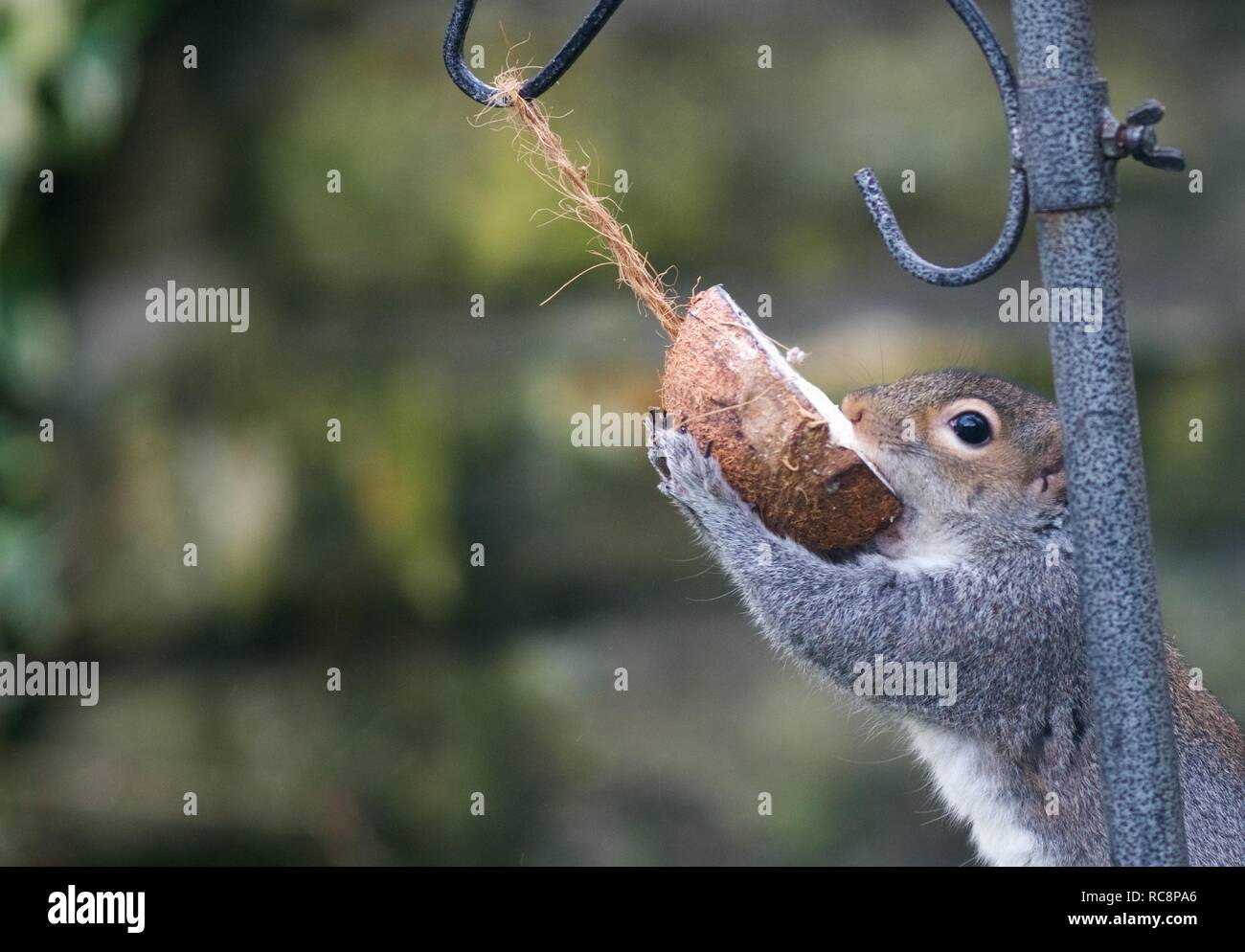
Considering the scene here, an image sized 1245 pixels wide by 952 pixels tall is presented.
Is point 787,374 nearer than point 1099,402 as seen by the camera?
No

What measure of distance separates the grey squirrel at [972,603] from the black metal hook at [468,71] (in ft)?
3.04

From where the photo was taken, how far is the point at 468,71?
1.84m

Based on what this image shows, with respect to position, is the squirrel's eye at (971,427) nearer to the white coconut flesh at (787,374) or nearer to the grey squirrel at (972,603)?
the grey squirrel at (972,603)

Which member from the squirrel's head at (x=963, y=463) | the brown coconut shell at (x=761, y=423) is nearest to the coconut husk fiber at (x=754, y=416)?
the brown coconut shell at (x=761, y=423)

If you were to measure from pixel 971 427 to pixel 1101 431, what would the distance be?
3.96 feet

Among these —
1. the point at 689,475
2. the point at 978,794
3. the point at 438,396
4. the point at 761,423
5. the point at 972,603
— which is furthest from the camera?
the point at 438,396

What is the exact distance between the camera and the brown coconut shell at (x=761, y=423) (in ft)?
7.25

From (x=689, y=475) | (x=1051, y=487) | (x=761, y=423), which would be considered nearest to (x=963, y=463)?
(x=1051, y=487)

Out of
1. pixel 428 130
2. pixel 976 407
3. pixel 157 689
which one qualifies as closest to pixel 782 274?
pixel 428 130

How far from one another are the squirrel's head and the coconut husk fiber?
1.40ft

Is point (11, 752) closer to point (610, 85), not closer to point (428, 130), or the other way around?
point (428, 130)

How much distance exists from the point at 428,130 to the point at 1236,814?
Result: 325cm

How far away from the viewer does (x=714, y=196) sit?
179 inches

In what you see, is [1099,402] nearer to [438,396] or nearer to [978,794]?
[978,794]
